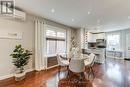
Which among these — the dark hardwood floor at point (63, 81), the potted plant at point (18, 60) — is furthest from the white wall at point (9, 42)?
the dark hardwood floor at point (63, 81)

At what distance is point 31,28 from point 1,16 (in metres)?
1.33

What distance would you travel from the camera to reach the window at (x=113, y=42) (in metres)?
8.91

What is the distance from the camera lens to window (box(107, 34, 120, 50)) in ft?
29.2

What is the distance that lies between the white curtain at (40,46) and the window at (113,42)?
724 centimetres

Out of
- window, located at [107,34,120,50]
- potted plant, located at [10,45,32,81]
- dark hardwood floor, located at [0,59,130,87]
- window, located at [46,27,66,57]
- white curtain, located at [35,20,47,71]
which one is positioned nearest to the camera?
dark hardwood floor, located at [0,59,130,87]

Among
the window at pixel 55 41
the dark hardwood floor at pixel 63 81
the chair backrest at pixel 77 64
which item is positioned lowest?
the dark hardwood floor at pixel 63 81

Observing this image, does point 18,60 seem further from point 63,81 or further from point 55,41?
point 55,41

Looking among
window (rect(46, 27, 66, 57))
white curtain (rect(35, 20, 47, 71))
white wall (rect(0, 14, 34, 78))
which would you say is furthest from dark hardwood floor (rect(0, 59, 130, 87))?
window (rect(46, 27, 66, 57))

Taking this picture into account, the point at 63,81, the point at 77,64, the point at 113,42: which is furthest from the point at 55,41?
the point at 113,42

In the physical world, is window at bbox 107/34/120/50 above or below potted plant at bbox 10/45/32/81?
above

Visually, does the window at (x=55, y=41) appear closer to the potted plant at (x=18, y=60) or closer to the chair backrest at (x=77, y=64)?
the potted plant at (x=18, y=60)

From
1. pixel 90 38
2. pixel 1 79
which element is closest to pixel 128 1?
pixel 1 79

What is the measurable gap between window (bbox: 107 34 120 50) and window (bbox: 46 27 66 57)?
17.7 ft

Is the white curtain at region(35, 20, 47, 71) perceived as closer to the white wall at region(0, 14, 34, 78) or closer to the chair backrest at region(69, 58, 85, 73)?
the white wall at region(0, 14, 34, 78)
